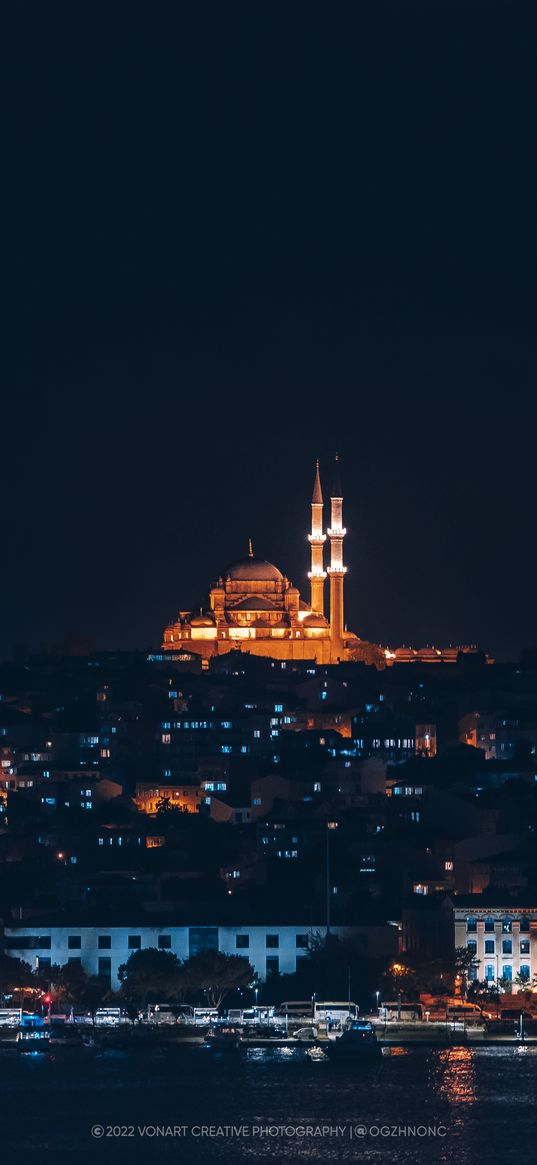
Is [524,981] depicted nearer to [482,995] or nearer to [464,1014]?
[482,995]

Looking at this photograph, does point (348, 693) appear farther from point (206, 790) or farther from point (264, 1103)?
point (264, 1103)

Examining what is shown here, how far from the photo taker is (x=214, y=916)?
101m

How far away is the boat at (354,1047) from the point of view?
90250mm

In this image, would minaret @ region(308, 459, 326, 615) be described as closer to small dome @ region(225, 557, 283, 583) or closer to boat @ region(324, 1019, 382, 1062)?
small dome @ region(225, 557, 283, 583)

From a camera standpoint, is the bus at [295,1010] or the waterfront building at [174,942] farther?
the waterfront building at [174,942]

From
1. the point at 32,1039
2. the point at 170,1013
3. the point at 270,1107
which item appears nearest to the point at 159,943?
the point at 170,1013

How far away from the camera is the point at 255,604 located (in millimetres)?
152500

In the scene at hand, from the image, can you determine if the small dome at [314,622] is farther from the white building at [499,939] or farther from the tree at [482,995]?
the tree at [482,995]

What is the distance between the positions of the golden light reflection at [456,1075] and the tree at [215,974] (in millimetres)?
5649

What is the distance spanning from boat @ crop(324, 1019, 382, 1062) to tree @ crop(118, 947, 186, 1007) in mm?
5315

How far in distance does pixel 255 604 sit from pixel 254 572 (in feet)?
10.3

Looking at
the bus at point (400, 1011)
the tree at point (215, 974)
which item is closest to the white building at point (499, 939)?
the bus at point (400, 1011)

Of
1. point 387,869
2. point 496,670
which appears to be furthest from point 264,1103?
point 496,670

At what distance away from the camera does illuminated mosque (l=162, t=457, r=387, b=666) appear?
494ft
